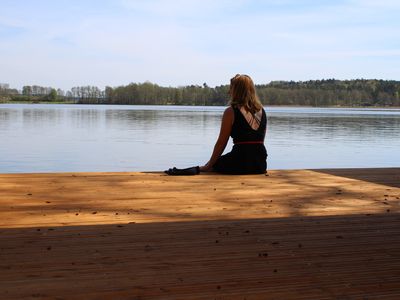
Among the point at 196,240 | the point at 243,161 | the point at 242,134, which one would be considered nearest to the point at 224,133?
the point at 242,134

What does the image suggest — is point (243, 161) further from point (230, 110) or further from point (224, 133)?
point (230, 110)

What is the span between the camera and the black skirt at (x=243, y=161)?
5.17 metres

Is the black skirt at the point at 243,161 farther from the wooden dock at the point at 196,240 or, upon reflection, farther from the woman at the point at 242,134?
the wooden dock at the point at 196,240

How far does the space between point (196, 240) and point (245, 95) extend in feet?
9.13

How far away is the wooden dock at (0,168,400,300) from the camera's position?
6.59ft

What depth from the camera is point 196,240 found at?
2.66m

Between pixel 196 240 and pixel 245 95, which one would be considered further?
pixel 245 95

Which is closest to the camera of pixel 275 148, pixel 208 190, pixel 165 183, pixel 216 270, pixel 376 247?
pixel 216 270

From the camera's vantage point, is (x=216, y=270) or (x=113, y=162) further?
(x=113, y=162)

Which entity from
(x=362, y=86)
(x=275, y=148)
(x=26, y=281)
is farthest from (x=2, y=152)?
(x=362, y=86)

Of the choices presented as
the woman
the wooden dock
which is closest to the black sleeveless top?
the woman

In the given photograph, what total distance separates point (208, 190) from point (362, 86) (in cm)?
8514

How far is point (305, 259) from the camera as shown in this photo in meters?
2.40

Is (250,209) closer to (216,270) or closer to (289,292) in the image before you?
(216,270)
